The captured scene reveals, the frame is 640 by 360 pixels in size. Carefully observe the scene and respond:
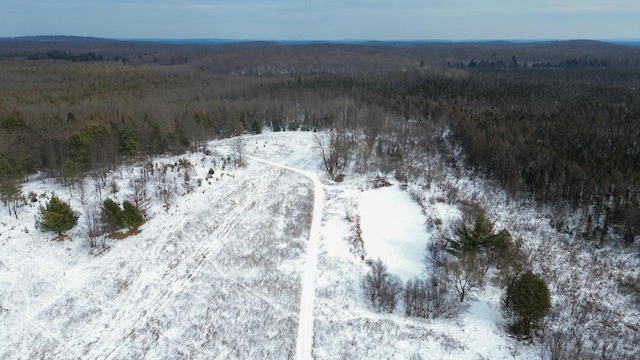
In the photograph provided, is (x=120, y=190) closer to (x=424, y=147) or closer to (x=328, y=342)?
(x=328, y=342)

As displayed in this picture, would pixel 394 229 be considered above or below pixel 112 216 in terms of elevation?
below

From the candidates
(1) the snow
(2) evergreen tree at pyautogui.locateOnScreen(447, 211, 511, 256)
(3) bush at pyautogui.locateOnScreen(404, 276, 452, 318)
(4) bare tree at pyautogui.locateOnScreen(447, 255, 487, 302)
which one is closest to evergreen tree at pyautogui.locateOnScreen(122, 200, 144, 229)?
(1) the snow

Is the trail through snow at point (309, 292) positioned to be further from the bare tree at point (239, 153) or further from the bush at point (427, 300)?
the bare tree at point (239, 153)

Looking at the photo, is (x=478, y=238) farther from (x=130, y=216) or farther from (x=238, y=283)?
(x=130, y=216)

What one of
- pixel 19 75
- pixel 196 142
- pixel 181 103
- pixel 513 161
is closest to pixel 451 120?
pixel 513 161

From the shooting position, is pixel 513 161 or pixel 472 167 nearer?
pixel 513 161

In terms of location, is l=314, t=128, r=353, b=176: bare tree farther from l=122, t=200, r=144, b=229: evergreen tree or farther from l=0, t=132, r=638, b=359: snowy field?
l=122, t=200, r=144, b=229: evergreen tree

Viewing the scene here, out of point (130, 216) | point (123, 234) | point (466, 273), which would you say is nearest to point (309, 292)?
point (466, 273)
